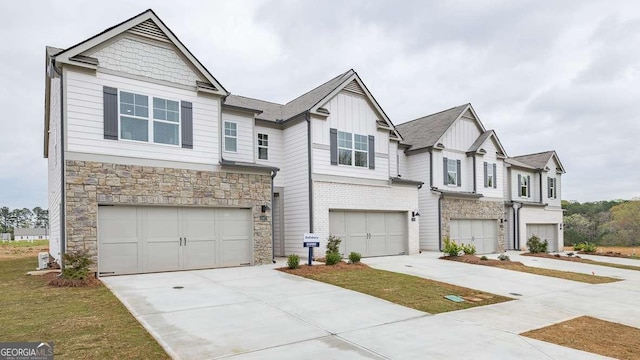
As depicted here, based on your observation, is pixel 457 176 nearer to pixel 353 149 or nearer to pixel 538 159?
pixel 353 149

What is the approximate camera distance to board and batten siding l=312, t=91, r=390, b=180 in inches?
664

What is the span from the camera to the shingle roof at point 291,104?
57.3 ft

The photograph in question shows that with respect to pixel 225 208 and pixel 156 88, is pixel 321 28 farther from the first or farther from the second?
pixel 225 208

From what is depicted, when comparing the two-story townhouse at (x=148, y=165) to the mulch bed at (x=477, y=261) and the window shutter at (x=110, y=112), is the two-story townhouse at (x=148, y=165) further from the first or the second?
the mulch bed at (x=477, y=261)

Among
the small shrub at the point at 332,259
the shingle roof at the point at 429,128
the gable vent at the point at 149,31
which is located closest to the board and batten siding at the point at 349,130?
the small shrub at the point at 332,259

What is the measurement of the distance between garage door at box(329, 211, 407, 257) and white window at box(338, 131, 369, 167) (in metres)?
2.43

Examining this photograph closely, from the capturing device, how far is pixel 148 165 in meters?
12.6

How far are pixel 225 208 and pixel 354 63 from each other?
11.0m

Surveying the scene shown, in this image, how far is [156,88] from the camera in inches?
515

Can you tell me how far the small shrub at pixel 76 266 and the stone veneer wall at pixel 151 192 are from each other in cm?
56

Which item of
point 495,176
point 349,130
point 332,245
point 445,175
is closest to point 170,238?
point 332,245

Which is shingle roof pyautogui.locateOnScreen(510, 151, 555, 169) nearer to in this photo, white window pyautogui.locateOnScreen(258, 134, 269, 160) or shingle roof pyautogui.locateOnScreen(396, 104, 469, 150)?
shingle roof pyautogui.locateOnScreen(396, 104, 469, 150)

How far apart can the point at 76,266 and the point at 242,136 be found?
8126 mm

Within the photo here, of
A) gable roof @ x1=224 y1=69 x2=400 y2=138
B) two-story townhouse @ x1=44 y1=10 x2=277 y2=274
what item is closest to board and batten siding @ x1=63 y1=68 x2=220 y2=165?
two-story townhouse @ x1=44 y1=10 x2=277 y2=274
